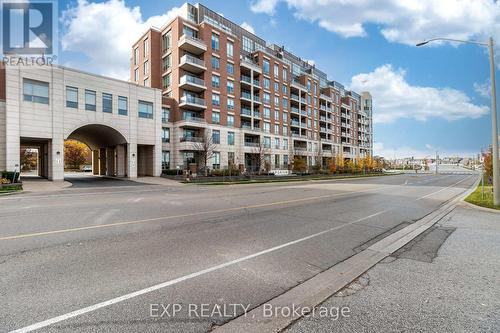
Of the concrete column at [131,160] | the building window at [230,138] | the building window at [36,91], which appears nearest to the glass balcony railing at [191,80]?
the building window at [230,138]

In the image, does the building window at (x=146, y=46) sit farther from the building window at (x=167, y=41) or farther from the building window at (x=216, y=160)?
the building window at (x=216, y=160)

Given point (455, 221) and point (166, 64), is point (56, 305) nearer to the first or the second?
point (455, 221)

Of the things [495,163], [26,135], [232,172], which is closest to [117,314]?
[495,163]

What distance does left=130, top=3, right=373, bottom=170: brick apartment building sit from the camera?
137 ft

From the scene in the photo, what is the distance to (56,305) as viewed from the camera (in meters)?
3.32

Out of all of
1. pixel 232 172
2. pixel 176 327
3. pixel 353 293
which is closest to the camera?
pixel 176 327

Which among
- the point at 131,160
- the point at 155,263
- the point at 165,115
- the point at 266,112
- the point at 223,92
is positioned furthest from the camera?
the point at 266,112

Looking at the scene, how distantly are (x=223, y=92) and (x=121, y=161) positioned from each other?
20682mm

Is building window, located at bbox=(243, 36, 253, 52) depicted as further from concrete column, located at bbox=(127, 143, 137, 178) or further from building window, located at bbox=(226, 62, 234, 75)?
concrete column, located at bbox=(127, 143, 137, 178)

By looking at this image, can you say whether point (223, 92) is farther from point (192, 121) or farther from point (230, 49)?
point (192, 121)

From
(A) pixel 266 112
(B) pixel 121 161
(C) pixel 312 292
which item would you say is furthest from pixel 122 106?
(C) pixel 312 292

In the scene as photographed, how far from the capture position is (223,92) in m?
46.2

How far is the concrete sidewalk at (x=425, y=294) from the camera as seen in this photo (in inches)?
122

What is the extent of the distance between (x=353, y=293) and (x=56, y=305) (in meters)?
4.08
